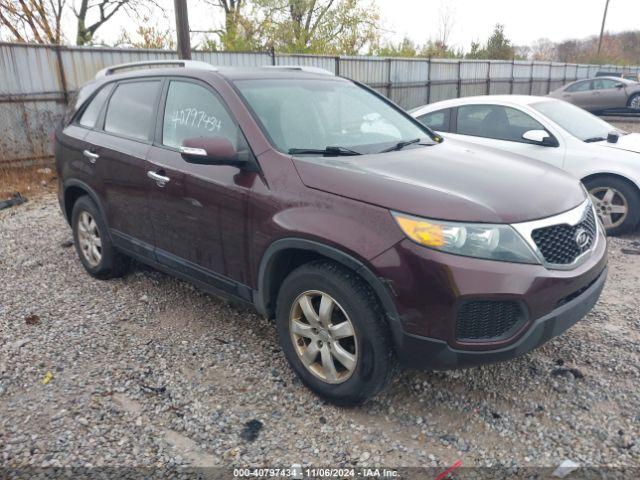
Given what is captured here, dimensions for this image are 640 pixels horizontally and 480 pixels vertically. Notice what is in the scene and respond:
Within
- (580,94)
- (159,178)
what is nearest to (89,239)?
(159,178)

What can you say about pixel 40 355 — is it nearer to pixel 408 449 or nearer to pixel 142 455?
pixel 142 455

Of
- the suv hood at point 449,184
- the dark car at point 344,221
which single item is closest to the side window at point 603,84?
the dark car at point 344,221

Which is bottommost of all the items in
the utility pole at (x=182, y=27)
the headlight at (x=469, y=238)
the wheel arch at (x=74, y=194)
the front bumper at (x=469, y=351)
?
the front bumper at (x=469, y=351)

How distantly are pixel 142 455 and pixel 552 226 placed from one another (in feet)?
7.57

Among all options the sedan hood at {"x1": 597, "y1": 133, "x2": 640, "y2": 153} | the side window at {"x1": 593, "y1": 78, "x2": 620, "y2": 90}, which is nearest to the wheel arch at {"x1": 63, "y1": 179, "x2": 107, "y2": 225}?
the sedan hood at {"x1": 597, "y1": 133, "x2": 640, "y2": 153}

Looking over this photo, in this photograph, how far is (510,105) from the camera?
6180mm

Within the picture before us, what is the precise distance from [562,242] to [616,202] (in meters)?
3.70

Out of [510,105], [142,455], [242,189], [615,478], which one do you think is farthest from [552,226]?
[510,105]

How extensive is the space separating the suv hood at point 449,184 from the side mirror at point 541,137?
2.77 meters

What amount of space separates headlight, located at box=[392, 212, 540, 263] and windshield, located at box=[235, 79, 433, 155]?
905mm

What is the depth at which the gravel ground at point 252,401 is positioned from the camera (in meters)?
2.55

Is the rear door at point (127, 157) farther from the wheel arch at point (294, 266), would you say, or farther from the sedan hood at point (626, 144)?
the sedan hood at point (626, 144)

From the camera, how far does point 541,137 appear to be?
19.0 feet

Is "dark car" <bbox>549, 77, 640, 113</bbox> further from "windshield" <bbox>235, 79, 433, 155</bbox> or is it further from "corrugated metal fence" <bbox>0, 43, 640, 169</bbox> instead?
"windshield" <bbox>235, 79, 433, 155</bbox>
